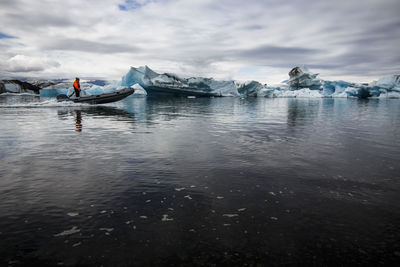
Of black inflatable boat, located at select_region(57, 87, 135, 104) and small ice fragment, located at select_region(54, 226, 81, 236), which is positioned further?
black inflatable boat, located at select_region(57, 87, 135, 104)

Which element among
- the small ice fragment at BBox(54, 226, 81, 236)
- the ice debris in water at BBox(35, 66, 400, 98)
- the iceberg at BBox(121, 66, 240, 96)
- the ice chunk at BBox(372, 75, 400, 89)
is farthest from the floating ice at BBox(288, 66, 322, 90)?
the small ice fragment at BBox(54, 226, 81, 236)

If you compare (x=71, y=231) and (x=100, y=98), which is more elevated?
(x=100, y=98)

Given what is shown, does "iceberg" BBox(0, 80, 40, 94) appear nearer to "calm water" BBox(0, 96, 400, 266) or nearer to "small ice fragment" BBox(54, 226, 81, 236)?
"calm water" BBox(0, 96, 400, 266)

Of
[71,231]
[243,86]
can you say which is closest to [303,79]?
[243,86]

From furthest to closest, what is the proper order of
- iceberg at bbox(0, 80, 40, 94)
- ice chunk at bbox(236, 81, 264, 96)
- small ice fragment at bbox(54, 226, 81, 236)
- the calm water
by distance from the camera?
iceberg at bbox(0, 80, 40, 94) < ice chunk at bbox(236, 81, 264, 96) < small ice fragment at bbox(54, 226, 81, 236) < the calm water

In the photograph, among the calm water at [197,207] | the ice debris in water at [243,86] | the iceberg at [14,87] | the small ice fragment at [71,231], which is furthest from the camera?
the iceberg at [14,87]

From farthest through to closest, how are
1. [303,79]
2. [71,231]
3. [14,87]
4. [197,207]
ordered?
[303,79] < [14,87] < [197,207] < [71,231]

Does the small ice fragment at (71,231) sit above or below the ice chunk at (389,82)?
below

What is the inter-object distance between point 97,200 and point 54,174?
1721 mm

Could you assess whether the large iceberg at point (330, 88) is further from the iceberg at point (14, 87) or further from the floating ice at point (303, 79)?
the iceberg at point (14, 87)

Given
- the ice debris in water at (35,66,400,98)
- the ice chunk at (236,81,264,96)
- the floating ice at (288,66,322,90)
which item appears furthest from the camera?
the floating ice at (288,66,322,90)

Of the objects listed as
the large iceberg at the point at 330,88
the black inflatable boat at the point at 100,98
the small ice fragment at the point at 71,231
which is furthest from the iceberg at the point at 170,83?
the small ice fragment at the point at 71,231

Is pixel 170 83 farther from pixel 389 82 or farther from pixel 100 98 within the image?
pixel 389 82

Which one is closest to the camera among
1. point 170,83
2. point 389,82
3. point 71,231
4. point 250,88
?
point 71,231
